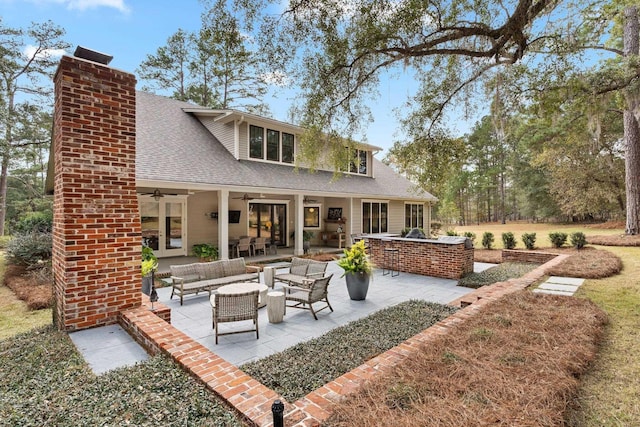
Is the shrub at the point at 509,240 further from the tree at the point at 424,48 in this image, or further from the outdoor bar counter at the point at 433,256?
the tree at the point at 424,48

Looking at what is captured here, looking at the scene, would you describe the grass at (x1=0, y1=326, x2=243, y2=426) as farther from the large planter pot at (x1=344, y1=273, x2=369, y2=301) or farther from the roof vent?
the large planter pot at (x1=344, y1=273, x2=369, y2=301)

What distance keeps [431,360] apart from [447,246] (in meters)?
7.07

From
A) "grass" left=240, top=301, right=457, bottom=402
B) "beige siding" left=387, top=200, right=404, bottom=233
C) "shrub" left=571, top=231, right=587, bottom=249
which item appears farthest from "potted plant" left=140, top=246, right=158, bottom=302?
"shrub" left=571, top=231, right=587, bottom=249

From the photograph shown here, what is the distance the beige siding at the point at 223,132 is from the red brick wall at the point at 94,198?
29.1 ft

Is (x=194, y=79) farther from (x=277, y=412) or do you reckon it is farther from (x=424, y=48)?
(x=277, y=412)

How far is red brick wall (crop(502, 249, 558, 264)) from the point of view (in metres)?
11.5

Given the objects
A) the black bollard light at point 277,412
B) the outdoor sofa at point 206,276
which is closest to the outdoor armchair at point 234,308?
the outdoor sofa at point 206,276

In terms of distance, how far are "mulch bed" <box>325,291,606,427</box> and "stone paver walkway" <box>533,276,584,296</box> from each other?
6.74 feet

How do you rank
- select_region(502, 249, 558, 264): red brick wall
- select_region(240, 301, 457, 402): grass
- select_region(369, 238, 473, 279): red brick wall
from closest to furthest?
select_region(240, 301, 457, 402): grass
select_region(369, 238, 473, 279): red brick wall
select_region(502, 249, 558, 264): red brick wall

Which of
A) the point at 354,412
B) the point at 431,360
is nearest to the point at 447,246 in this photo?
the point at 431,360

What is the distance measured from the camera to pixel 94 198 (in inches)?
146

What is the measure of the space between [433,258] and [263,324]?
248 inches

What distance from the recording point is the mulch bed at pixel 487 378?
85.2 inches

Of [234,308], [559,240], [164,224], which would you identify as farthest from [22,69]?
[559,240]
